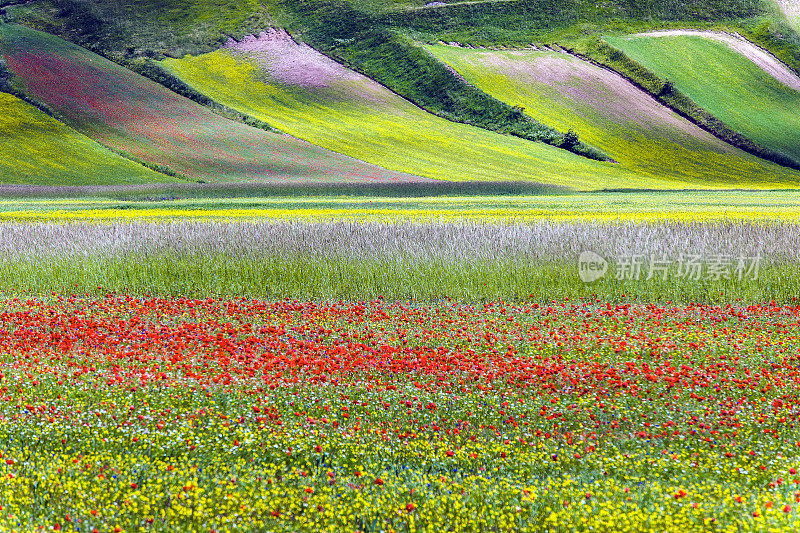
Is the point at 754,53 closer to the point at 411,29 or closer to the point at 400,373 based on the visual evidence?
the point at 411,29

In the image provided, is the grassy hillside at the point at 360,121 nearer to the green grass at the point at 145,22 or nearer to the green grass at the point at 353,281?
the green grass at the point at 145,22

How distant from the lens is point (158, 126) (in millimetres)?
73000

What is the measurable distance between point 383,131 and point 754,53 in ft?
221

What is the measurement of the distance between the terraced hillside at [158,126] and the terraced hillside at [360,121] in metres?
5.18

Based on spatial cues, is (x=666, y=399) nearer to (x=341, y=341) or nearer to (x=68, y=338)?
(x=341, y=341)

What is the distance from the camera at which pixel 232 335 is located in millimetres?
11281

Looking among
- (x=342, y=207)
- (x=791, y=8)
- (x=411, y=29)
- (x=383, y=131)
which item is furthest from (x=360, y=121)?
(x=791, y=8)

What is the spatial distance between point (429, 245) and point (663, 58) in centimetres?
9987

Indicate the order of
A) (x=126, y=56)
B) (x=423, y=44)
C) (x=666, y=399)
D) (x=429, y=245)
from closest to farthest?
(x=666, y=399) < (x=429, y=245) < (x=126, y=56) < (x=423, y=44)

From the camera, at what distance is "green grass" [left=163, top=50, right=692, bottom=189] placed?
6844cm

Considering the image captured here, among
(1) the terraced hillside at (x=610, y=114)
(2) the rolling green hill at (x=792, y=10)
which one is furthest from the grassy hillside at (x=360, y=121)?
(2) the rolling green hill at (x=792, y=10)

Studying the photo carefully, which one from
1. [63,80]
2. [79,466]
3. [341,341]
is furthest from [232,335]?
[63,80]

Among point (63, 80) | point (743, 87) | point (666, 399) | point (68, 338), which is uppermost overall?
point (743, 87)

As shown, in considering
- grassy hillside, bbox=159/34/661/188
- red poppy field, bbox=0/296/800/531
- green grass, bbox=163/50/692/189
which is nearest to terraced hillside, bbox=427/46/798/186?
grassy hillside, bbox=159/34/661/188
